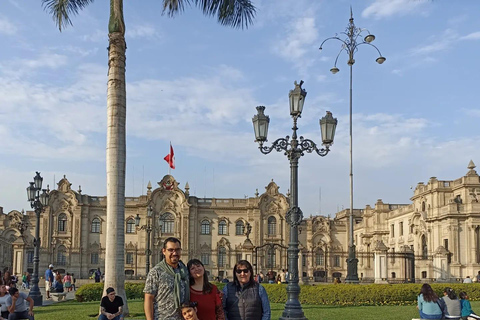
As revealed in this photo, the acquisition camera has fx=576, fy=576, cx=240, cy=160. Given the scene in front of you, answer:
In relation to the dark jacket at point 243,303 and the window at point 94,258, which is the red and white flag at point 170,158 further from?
the dark jacket at point 243,303

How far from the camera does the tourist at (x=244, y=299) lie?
6637 mm

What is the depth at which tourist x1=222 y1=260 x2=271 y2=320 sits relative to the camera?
6.64 meters

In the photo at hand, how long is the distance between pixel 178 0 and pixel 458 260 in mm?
40794

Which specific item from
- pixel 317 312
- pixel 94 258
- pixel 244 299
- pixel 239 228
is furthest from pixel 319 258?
pixel 244 299

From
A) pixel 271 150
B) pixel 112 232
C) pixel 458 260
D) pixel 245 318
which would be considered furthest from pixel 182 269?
pixel 458 260

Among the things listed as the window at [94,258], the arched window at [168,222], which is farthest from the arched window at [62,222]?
the arched window at [168,222]

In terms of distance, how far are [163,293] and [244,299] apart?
1.00 meters

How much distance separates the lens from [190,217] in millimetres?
58500

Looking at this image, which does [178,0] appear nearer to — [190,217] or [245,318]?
[245,318]

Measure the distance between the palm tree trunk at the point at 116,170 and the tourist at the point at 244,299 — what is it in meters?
7.20

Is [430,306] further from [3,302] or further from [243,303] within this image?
[3,302]

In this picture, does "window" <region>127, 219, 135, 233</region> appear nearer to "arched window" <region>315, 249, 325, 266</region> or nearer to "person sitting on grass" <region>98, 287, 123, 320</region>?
"arched window" <region>315, 249, 325, 266</region>

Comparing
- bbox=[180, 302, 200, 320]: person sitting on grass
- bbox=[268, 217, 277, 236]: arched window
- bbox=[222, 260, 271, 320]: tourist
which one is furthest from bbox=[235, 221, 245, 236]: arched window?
bbox=[180, 302, 200, 320]: person sitting on grass

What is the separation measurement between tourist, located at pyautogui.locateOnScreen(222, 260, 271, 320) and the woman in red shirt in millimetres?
396
